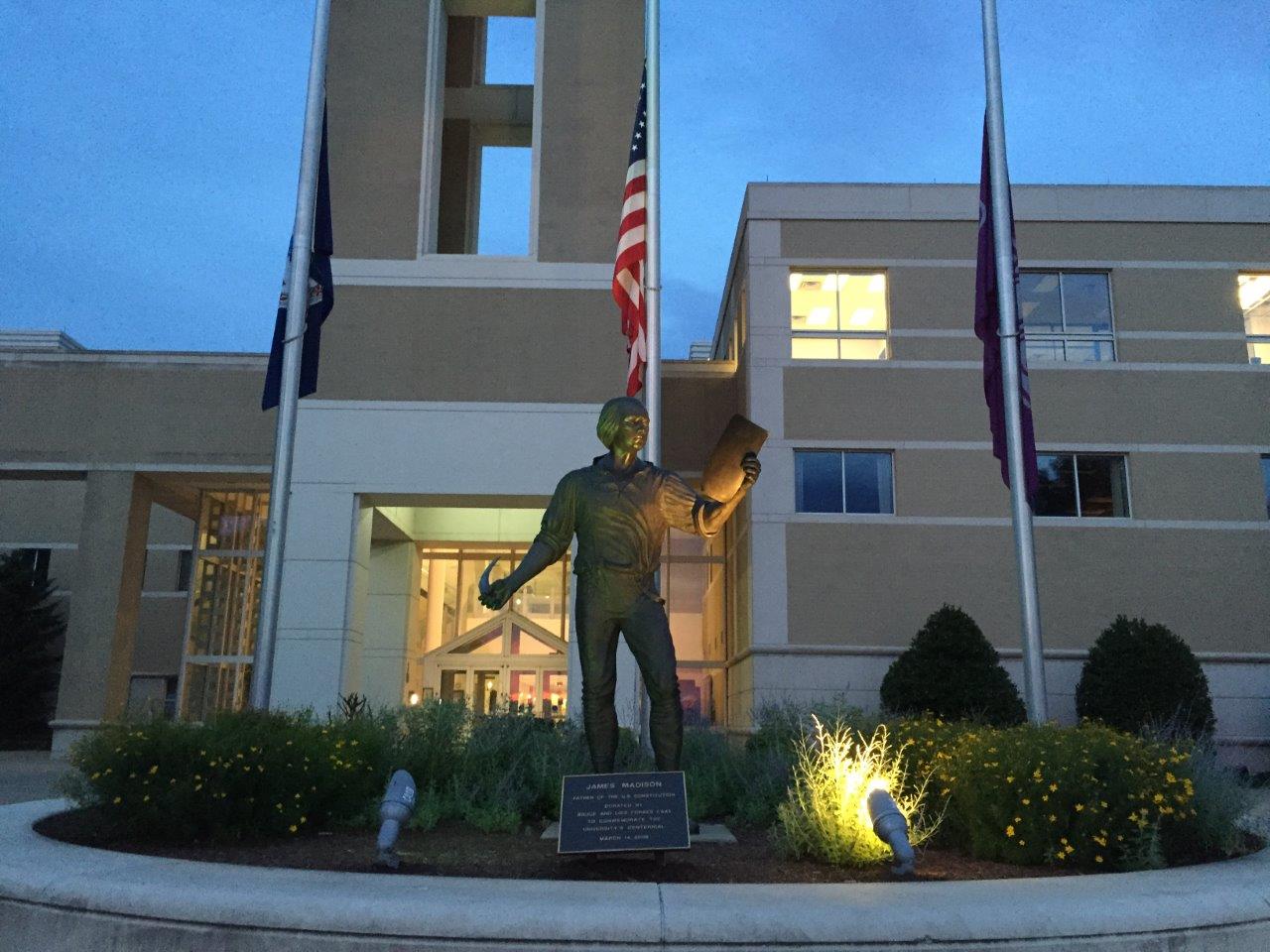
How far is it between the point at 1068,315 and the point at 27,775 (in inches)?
853

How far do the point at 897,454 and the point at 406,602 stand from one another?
10.6 m

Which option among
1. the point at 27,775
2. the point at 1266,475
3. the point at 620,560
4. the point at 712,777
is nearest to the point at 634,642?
the point at 620,560

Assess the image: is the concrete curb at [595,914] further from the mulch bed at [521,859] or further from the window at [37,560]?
the window at [37,560]

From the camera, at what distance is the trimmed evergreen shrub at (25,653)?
105 ft

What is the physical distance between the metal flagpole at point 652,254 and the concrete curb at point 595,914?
547 cm

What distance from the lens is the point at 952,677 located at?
17250mm

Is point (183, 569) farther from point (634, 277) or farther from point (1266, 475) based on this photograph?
point (1266, 475)

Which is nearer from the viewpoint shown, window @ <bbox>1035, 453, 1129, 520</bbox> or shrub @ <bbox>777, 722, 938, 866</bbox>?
shrub @ <bbox>777, 722, 938, 866</bbox>

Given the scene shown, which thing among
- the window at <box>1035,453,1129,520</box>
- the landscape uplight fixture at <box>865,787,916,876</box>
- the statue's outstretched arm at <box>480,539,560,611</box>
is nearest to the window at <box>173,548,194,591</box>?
the window at <box>1035,453,1129,520</box>

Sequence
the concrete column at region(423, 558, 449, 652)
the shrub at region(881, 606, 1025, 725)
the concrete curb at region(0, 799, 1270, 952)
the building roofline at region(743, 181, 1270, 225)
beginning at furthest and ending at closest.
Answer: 1. the concrete column at region(423, 558, 449, 652)
2. the building roofline at region(743, 181, 1270, 225)
3. the shrub at region(881, 606, 1025, 725)
4. the concrete curb at region(0, 799, 1270, 952)

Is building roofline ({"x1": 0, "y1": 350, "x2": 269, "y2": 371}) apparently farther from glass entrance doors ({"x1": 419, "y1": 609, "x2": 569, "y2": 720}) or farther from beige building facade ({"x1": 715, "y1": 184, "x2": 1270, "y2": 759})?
beige building facade ({"x1": 715, "y1": 184, "x2": 1270, "y2": 759})

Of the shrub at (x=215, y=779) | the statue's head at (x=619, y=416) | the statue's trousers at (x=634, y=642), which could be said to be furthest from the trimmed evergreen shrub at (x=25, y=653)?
the statue's head at (x=619, y=416)

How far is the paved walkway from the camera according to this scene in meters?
13.8

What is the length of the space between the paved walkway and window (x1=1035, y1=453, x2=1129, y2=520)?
17355 mm
